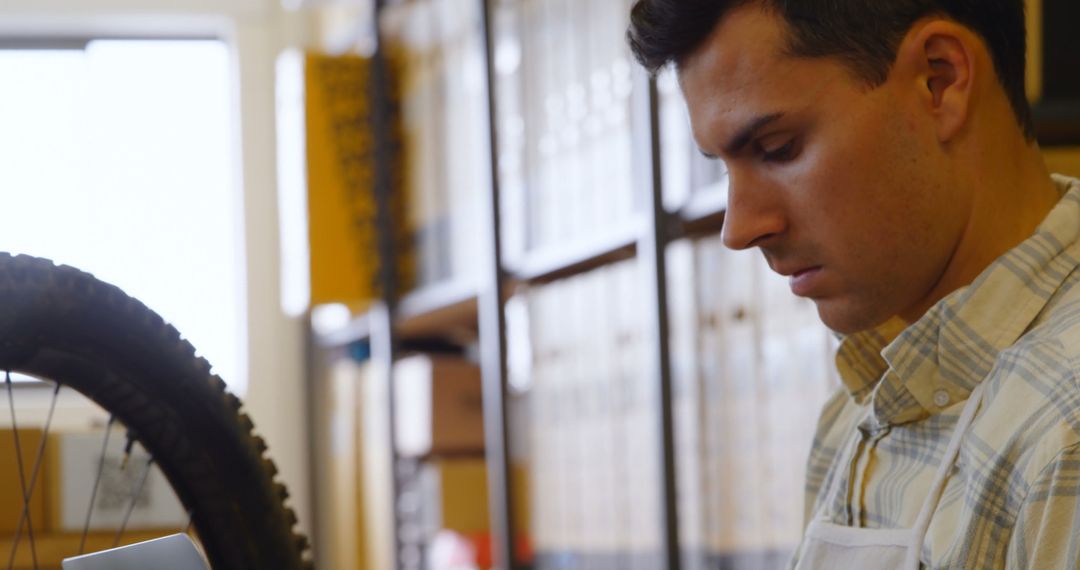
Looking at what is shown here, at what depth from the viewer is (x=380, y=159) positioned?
335 cm

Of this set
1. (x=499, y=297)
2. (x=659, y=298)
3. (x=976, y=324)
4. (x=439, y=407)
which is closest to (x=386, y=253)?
(x=439, y=407)

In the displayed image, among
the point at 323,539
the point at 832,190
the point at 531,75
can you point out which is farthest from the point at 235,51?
the point at 832,190

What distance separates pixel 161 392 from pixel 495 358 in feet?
5.95

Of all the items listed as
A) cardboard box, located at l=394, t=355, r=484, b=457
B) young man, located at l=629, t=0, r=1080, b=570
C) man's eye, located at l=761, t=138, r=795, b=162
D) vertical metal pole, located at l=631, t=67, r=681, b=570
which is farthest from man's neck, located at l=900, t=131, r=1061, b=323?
cardboard box, located at l=394, t=355, r=484, b=457

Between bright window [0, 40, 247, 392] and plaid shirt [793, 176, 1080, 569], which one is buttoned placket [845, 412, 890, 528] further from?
bright window [0, 40, 247, 392]

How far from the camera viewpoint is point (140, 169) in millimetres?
4160

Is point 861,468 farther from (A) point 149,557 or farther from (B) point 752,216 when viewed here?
(A) point 149,557

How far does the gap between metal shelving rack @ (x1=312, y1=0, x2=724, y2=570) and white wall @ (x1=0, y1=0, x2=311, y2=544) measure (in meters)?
0.17

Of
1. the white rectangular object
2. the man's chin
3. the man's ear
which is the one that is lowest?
the white rectangular object

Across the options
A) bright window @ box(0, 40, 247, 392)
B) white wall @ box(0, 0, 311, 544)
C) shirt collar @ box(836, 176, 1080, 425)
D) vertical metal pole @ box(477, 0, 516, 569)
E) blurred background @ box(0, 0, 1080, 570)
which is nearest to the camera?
shirt collar @ box(836, 176, 1080, 425)

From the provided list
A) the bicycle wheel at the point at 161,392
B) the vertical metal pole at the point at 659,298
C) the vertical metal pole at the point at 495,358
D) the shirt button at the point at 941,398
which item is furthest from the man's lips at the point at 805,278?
the vertical metal pole at the point at 495,358

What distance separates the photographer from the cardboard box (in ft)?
10.4

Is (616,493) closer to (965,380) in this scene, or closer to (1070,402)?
(965,380)

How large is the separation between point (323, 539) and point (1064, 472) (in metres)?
3.60
